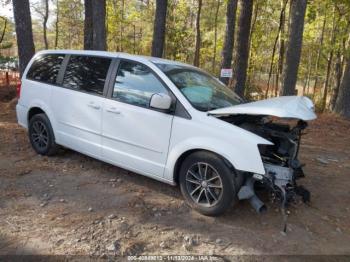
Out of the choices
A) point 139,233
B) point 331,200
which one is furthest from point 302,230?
point 139,233

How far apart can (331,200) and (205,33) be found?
2875cm

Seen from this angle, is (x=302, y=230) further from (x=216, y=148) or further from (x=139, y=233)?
(x=139, y=233)

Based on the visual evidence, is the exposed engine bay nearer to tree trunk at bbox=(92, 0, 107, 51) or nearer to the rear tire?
the rear tire

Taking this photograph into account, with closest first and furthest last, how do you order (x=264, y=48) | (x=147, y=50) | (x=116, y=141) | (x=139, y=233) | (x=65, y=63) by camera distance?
(x=139, y=233) < (x=116, y=141) < (x=65, y=63) < (x=264, y=48) < (x=147, y=50)

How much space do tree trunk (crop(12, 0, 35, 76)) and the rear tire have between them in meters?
4.57

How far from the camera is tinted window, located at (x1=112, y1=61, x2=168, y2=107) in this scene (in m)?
4.86

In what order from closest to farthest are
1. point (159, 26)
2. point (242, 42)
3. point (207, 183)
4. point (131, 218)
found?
point (131, 218), point (207, 183), point (242, 42), point (159, 26)

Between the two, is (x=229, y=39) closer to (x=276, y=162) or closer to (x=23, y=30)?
(x=23, y=30)

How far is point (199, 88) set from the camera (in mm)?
5121

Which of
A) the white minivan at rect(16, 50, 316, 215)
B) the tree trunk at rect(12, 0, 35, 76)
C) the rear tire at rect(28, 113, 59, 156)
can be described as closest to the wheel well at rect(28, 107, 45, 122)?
the rear tire at rect(28, 113, 59, 156)

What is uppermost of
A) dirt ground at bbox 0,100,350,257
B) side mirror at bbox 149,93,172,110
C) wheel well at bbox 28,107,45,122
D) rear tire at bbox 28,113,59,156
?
side mirror at bbox 149,93,172,110

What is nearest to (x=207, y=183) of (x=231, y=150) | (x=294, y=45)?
(x=231, y=150)

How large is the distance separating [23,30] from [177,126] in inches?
297

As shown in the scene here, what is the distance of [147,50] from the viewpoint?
3784 cm
